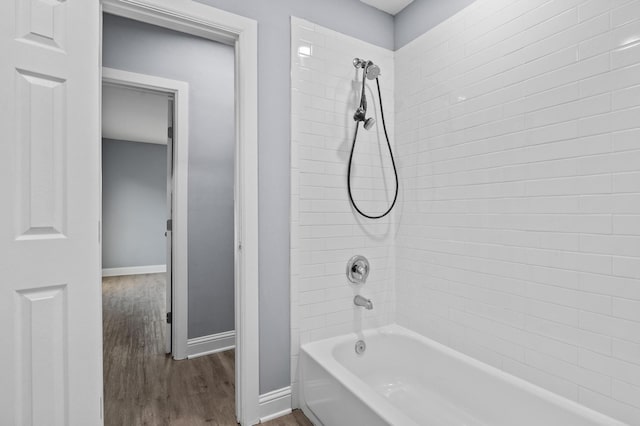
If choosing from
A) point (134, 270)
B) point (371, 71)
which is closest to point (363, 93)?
point (371, 71)

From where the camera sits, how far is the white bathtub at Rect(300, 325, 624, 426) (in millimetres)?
1377

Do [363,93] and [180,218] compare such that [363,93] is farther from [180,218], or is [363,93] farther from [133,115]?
[133,115]

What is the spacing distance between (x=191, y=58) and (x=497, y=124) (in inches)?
91.4

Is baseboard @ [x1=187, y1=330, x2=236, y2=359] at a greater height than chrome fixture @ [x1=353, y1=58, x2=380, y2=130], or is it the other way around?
chrome fixture @ [x1=353, y1=58, x2=380, y2=130]

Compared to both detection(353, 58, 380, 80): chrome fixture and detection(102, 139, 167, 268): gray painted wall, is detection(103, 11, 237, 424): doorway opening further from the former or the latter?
detection(102, 139, 167, 268): gray painted wall

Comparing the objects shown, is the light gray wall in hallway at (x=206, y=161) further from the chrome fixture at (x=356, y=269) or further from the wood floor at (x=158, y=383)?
the chrome fixture at (x=356, y=269)

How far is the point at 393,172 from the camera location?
90.8 inches

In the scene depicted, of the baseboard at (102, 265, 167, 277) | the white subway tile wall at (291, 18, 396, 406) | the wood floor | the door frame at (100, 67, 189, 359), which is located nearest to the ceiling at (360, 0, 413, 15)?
the white subway tile wall at (291, 18, 396, 406)

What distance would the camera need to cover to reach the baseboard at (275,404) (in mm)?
1848

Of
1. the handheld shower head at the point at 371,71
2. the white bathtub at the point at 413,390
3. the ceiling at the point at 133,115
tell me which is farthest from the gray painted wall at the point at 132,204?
the handheld shower head at the point at 371,71

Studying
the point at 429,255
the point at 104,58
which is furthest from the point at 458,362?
the point at 104,58
